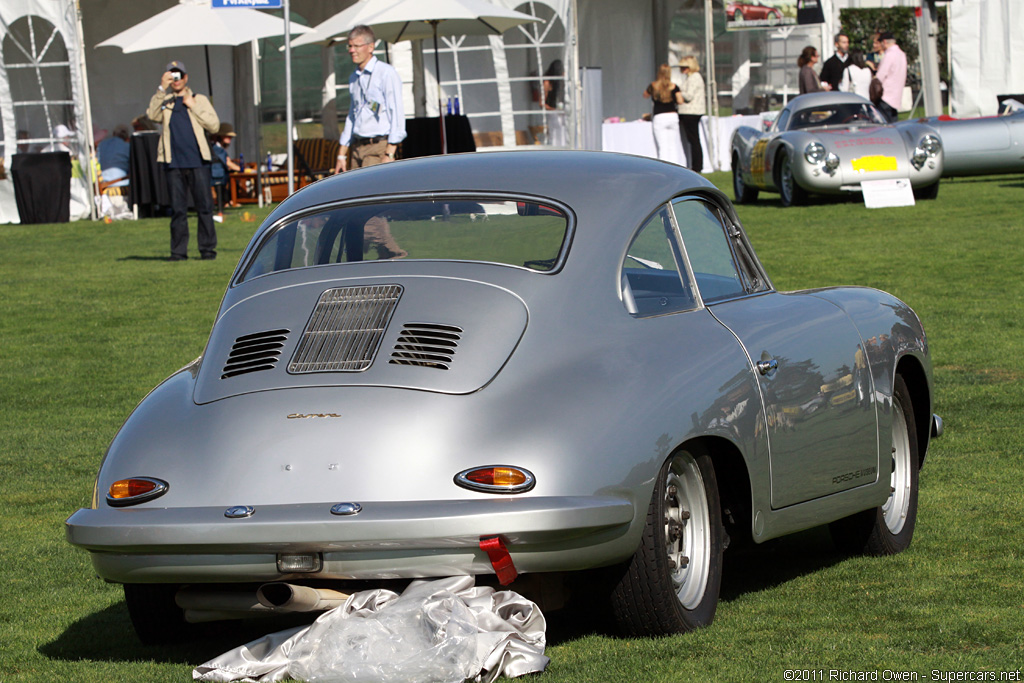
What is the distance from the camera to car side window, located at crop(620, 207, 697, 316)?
14.3 feet

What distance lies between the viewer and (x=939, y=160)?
1788cm

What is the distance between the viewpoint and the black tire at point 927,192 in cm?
1877

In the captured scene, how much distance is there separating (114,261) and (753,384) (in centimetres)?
1284

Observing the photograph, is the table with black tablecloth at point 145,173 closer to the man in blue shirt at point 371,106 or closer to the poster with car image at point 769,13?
the man in blue shirt at point 371,106

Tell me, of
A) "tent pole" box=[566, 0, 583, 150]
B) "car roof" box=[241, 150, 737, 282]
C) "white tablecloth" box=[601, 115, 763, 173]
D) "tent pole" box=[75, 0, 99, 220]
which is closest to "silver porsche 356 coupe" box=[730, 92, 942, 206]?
"tent pole" box=[566, 0, 583, 150]

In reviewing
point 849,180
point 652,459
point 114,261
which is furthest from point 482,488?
point 849,180

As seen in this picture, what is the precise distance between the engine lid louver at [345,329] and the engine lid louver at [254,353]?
0.23ft

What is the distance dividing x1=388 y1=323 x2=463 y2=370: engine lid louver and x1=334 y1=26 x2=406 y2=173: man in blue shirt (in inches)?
358

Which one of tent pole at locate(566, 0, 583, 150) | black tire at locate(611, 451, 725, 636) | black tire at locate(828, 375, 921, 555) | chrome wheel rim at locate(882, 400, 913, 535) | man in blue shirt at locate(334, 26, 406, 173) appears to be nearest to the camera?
black tire at locate(611, 451, 725, 636)

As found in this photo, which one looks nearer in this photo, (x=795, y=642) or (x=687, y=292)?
(x=795, y=642)

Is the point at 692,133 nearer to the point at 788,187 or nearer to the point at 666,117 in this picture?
the point at 666,117

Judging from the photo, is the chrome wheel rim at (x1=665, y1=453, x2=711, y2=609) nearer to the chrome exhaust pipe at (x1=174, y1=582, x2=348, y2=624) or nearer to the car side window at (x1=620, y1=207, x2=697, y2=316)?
the car side window at (x1=620, y1=207, x2=697, y2=316)

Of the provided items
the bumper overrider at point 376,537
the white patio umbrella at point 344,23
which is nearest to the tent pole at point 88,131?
the white patio umbrella at point 344,23

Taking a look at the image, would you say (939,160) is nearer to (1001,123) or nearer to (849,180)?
(849,180)
